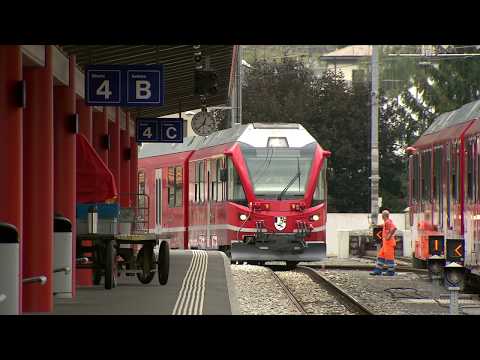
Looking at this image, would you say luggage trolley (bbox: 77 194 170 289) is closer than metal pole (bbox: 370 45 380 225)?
Yes

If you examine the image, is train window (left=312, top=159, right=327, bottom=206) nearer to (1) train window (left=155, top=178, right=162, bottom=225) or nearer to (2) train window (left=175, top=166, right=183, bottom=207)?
(2) train window (left=175, top=166, right=183, bottom=207)

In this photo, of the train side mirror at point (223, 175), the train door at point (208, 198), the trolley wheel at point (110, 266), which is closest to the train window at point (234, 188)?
the train side mirror at point (223, 175)

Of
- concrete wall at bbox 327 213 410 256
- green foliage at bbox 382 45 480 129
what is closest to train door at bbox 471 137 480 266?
concrete wall at bbox 327 213 410 256

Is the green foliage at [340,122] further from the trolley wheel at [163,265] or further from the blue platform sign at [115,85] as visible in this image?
the blue platform sign at [115,85]

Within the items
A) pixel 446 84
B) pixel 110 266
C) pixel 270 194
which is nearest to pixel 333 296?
pixel 110 266

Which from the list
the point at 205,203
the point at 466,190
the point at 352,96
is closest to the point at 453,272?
the point at 466,190

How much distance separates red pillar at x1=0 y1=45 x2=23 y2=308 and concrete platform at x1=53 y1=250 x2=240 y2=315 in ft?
7.70

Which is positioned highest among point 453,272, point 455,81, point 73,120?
point 455,81

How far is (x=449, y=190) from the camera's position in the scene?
2403 cm

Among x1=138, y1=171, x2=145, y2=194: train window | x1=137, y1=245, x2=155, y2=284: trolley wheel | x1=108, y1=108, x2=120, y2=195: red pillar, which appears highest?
x1=108, y1=108, x2=120, y2=195: red pillar

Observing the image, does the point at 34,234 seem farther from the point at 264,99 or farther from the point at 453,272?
the point at 264,99

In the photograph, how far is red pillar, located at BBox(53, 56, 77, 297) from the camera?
17719 mm

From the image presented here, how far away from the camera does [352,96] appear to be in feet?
196
